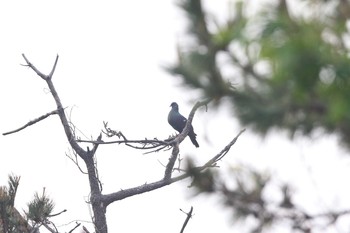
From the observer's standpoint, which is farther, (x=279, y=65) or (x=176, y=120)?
(x=176, y=120)

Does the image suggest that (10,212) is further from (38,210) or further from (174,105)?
(174,105)

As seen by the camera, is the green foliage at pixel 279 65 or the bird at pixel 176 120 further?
the bird at pixel 176 120

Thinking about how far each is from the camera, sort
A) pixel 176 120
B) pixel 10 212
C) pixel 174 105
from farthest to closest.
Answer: pixel 174 105, pixel 176 120, pixel 10 212

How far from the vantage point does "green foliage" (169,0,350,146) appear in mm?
2164

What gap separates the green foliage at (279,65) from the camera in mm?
2164

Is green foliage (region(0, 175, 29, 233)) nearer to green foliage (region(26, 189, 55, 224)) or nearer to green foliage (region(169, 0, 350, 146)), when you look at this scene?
green foliage (region(26, 189, 55, 224))

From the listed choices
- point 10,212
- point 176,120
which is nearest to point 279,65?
point 10,212

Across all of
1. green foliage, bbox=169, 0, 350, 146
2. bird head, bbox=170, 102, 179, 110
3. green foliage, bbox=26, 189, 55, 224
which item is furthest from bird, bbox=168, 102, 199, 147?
green foliage, bbox=169, 0, 350, 146

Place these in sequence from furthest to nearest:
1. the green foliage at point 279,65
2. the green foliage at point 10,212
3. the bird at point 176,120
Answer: the bird at point 176,120 → the green foliage at point 10,212 → the green foliage at point 279,65

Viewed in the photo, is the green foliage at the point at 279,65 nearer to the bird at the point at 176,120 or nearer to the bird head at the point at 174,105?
the bird at the point at 176,120

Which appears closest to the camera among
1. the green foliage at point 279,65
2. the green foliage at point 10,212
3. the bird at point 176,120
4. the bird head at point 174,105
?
the green foliage at point 279,65

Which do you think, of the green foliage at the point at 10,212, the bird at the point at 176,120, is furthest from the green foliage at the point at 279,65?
the bird at the point at 176,120

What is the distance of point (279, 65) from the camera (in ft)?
6.93

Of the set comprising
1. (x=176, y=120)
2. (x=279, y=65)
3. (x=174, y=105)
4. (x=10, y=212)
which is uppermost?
(x=174, y=105)
